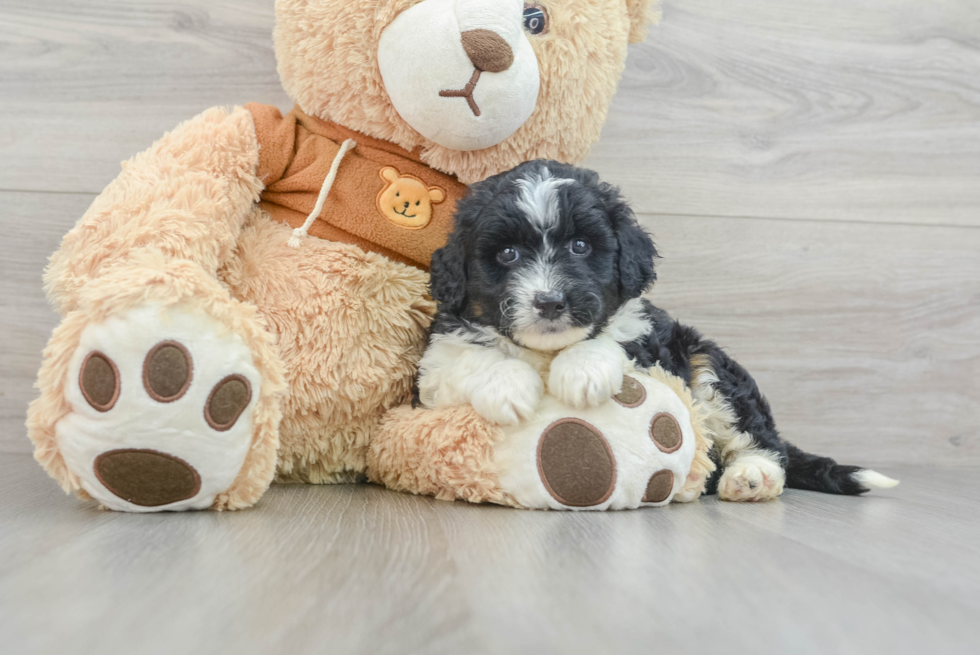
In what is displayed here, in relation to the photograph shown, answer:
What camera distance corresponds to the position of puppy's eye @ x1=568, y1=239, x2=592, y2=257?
1.43 m

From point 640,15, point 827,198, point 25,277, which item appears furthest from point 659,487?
point 25,277

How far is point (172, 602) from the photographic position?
2.72ft

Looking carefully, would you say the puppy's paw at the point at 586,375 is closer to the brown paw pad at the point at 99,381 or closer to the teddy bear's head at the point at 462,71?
the teddy bear's head at the point at 462,71

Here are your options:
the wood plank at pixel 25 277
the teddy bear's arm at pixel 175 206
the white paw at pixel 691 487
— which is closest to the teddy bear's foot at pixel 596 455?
the white paw at pixel 691 487

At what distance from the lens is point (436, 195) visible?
162cm

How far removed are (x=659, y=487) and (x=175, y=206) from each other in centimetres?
106

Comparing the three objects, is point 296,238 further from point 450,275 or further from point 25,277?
point 25,277

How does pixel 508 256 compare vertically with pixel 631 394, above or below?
above

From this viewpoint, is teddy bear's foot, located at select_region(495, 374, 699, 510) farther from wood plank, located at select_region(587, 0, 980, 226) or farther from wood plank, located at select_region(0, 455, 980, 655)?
wood plank, located at select_region(587, 0, 980, 226)

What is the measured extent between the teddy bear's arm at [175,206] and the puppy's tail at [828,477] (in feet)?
4.52

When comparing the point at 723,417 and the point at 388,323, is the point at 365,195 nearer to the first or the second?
the point at 388,323

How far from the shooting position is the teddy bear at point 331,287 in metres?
1.19

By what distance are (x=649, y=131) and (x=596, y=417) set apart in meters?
1.17

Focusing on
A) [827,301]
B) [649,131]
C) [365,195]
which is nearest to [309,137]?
[365,195]
